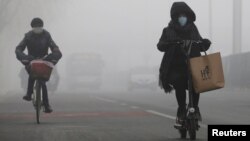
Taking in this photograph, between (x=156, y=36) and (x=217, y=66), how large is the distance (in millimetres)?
145664

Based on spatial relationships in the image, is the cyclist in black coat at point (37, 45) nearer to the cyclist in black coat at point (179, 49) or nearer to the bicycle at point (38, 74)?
the bicycle at point (38, 74)

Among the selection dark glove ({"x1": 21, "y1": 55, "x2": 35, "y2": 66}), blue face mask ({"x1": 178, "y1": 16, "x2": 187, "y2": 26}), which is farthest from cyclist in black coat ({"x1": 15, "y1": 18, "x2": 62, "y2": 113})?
blue face mask ({"x1": 178, "y1": 16, "x2": 187, "y2": 26})

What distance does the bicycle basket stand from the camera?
1356cm

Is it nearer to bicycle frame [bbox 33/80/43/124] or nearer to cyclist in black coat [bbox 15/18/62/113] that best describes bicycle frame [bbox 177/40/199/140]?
bicycle frame [bbox 33/80/43/124]

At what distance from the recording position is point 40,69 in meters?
13.6

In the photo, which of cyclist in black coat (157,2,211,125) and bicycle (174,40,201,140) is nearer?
bicycle (174,40,201,140)

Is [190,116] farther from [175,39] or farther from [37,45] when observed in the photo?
[37,45]

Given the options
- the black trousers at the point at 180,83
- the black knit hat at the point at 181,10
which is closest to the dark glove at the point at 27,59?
the black trousers at the point at 180,83

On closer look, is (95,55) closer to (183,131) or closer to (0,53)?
(0,53)

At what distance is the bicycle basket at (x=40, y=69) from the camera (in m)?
13.6

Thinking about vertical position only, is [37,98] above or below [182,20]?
below

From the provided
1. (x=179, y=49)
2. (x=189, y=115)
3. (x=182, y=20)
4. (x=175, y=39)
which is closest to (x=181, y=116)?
(x=189, y=115)

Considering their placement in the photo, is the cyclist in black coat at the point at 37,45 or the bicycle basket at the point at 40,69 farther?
the cyclist in black coat at the point at 37,45

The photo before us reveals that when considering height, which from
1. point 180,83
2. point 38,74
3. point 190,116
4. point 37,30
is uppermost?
point 37,30
